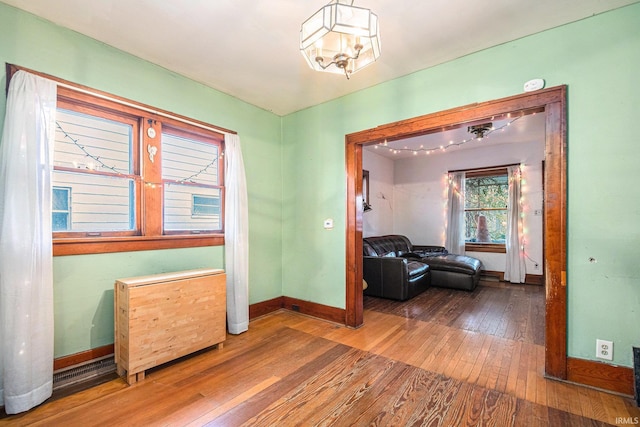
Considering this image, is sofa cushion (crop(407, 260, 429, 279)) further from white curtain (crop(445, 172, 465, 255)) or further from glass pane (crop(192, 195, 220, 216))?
glass pane (crop(192, 195, 220, 216))

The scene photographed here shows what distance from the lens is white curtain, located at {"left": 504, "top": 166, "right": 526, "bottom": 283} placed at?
5.36 m

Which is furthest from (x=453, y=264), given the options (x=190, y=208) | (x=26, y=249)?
(x=26, y=249)

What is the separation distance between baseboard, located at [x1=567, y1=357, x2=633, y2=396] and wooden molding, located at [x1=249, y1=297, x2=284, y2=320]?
3.02 meters

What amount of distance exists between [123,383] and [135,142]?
2.04 meters

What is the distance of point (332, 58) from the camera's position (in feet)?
5.26

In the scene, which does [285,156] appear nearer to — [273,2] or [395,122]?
[395,122]

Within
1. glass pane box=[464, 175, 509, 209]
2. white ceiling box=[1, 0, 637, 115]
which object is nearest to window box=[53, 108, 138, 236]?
white ceiling box=[1, 0, 637, 115]

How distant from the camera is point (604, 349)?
6.39 ft

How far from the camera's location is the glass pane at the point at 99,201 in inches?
87.4

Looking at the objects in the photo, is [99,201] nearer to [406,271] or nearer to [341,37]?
[341,37]

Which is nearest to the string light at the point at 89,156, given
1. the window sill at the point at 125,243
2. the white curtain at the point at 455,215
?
the window sill at the point at 125,243

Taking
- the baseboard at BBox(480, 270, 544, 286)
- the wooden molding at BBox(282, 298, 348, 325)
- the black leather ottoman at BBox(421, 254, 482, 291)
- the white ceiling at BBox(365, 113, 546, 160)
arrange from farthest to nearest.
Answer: the baseboard at BBox(480, 270, 544, 286), the black leather ottoman at BBox(421, 254, 482, 291), the white ceiling at BBox(365, 113, 546, 160), the wooden molding at BBox(282, 298, 348, 325)

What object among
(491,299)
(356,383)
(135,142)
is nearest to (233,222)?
(135,142)

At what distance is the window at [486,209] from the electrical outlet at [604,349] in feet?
13.6
